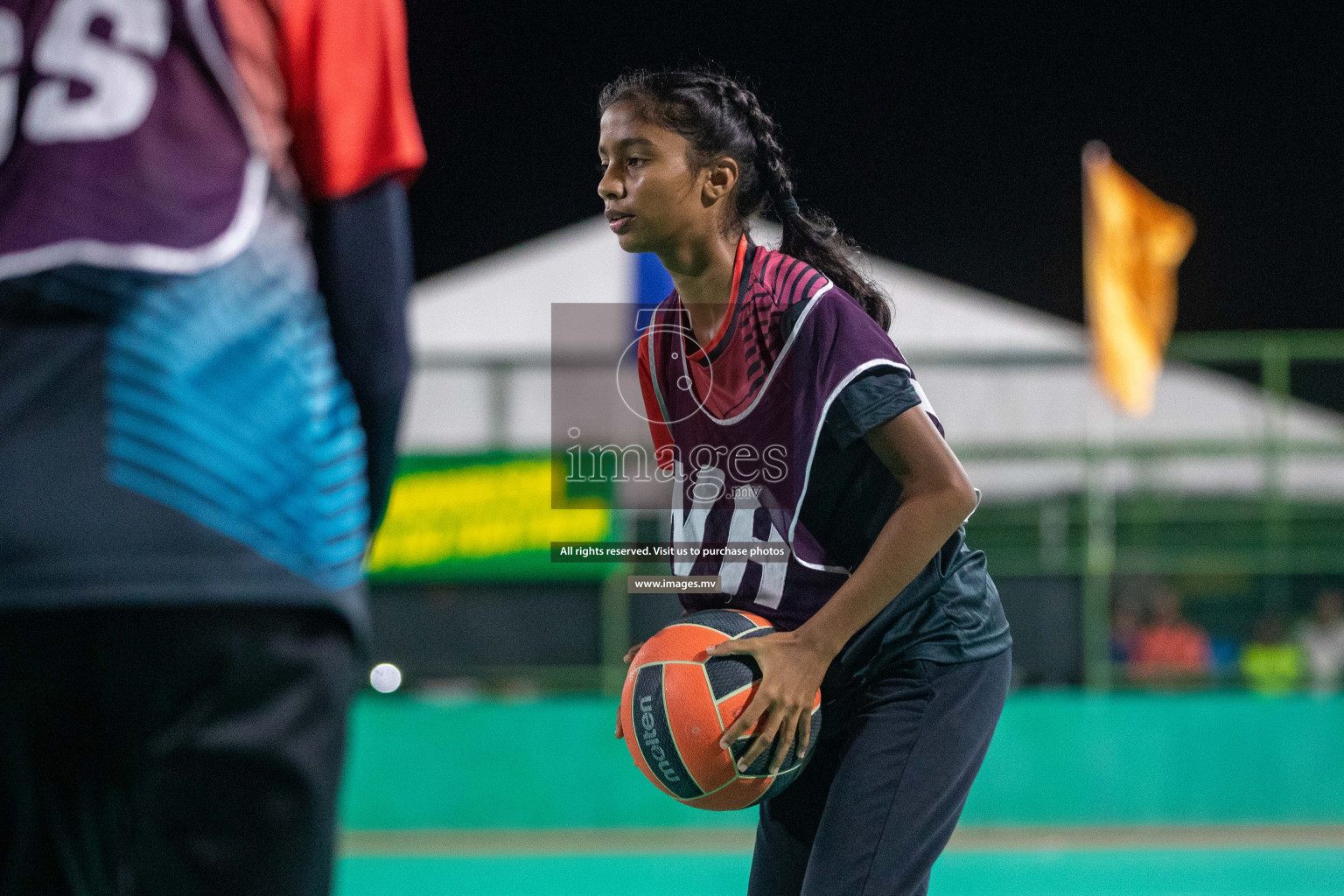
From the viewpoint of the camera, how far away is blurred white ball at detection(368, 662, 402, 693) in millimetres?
7531

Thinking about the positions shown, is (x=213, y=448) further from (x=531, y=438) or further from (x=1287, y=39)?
(x=1287, y=39)

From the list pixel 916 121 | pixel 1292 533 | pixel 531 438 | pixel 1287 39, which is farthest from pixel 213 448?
pixel 1287 39

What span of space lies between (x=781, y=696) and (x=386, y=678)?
5667 mm

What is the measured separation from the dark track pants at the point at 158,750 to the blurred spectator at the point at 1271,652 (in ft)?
25.4

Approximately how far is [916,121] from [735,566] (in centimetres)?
1109

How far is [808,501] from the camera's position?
7.90 ft

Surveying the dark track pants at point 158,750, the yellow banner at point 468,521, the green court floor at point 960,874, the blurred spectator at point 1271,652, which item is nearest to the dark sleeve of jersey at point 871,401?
the dark track pants at point 158,750

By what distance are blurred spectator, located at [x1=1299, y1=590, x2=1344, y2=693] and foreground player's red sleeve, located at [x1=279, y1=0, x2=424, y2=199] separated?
7.95 m

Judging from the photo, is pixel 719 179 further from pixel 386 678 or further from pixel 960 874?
pixel 386 678

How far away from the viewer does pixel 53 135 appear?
3.76ft

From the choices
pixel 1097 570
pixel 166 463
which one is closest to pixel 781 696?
pixel 166 463

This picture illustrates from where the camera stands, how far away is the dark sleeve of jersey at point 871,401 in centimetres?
223

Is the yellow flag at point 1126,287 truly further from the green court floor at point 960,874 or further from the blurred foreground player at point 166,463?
the blurred foreground player at point 166,463

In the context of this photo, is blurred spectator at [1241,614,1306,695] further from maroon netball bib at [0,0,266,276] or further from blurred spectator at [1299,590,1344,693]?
maroon netball bib at [0,0,266,276]
